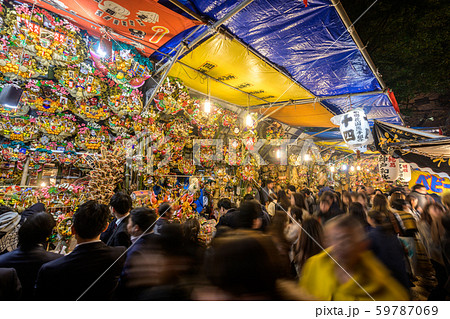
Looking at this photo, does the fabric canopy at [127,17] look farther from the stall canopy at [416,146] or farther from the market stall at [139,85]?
the stall canopy at [416,146]

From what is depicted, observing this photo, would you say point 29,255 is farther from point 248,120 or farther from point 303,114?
point 303,114

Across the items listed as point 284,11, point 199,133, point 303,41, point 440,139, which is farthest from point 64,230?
point 440,139

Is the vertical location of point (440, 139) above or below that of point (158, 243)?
above

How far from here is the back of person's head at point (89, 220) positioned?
158cm

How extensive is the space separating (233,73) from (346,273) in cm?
394

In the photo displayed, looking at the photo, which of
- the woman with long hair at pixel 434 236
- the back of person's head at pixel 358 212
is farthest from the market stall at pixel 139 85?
the woman with long hair at pixel 434 236

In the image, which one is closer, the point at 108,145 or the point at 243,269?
the point at 243,269

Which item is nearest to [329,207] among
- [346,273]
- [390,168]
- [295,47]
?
[346,273]

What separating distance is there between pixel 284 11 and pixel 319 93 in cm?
310

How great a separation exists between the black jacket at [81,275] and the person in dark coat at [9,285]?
0.37 ft

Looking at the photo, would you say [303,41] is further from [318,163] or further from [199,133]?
[318,163]

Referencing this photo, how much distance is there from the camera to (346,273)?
5.16 feet

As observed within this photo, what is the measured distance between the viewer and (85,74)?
3.44 metres

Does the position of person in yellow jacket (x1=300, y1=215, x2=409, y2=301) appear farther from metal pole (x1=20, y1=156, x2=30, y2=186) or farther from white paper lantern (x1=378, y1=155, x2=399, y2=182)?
white paper lantern (x1=378, y1=155, x2=399, y2=182)
